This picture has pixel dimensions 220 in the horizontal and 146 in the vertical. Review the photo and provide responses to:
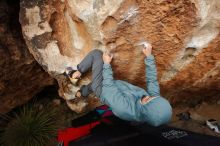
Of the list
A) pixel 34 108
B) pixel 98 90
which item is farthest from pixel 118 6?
pixel 34 108

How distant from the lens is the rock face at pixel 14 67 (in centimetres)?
468

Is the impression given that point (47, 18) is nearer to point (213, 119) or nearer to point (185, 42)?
point (185, 42)

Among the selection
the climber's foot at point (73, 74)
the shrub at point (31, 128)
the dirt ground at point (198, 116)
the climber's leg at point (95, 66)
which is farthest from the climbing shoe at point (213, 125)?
the shrub at point (31, 128)

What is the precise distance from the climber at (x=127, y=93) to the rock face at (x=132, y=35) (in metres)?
0.16

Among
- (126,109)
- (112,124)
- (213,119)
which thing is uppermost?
(126,109)

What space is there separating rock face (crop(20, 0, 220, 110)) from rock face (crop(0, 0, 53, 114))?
2.32 feet

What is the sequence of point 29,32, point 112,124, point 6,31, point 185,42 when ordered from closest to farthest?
1. point 185,42
2. point 112,124
3. point 29,32
4. point 6,31

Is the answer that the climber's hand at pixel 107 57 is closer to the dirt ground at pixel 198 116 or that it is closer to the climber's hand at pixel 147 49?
the climber's hand at pixel 147 49

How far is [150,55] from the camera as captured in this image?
358 centimetres

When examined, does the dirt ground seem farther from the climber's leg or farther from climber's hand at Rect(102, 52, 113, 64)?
climber's hand at Rect(102, 52, 113, 64)

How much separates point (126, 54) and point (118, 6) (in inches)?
25.6

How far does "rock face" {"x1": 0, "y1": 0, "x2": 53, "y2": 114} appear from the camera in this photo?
15.3 feet

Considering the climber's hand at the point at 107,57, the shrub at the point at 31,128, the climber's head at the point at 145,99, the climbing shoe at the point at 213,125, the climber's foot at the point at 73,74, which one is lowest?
the shrub at the point at 31,128

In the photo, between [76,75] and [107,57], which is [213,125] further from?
[76,75]
